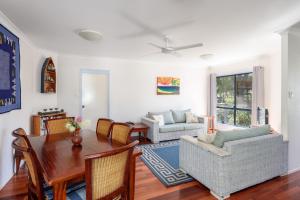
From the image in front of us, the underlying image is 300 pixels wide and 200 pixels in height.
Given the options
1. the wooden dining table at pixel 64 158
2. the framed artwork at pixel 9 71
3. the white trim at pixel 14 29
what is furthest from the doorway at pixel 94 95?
the wooden dining table at pixel 64 158

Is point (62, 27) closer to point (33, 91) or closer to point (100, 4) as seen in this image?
point (100, 4)

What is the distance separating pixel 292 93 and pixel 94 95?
4393 mm

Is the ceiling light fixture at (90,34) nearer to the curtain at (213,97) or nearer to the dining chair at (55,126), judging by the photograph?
the dining chair at (55,126)

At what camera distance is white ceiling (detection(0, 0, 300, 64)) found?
2027mm

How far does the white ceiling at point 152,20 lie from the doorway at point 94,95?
1.16 metres

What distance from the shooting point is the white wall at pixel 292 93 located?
8.89 feet

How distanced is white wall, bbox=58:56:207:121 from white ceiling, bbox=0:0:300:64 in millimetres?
1013

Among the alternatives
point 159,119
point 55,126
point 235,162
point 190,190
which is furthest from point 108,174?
point 159,119

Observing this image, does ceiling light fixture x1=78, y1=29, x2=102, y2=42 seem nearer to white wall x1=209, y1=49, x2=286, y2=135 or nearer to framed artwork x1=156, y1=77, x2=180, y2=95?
framed artwork x1=156, y1=77, x2=180, y2=95

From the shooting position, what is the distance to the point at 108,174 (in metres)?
1.34

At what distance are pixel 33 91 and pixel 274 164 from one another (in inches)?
182

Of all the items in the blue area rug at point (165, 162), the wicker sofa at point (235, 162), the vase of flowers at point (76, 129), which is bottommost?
the blue area rug at point (165, 162)

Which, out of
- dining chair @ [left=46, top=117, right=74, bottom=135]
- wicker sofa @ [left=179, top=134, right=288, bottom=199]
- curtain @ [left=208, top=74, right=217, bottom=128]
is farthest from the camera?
curtain @ [left=208, top=74, right=217, bottom=128]

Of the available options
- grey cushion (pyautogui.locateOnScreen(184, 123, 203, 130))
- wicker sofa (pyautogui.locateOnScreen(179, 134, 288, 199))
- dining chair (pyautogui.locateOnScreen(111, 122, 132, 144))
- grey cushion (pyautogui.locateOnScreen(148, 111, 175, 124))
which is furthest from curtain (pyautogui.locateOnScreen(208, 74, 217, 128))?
dining chair (pyautogui.locateOnScreen(111, 122, 132, 144))
